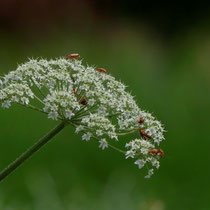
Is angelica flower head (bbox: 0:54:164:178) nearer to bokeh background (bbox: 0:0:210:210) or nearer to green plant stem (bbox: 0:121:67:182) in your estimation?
green plant stem (bbox: 0:121:67:182)

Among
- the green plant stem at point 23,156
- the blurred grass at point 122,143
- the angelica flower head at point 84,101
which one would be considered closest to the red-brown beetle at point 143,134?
the angelica flower head at point 84,101

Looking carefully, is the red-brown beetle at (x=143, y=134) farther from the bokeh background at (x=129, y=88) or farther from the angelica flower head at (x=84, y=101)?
the bokeh background at (x=129, y=88)

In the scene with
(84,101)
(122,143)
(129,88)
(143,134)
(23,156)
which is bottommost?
(23,156)

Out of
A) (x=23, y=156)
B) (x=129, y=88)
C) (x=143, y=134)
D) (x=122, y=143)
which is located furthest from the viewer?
(x=129, y=88)

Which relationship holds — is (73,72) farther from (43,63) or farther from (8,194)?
(8,194)

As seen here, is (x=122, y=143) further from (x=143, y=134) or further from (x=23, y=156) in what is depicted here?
(x=23, y=156)

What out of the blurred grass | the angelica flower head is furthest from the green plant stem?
the blurred grass

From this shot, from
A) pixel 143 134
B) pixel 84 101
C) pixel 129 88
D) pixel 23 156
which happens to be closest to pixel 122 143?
pixel 129 88
